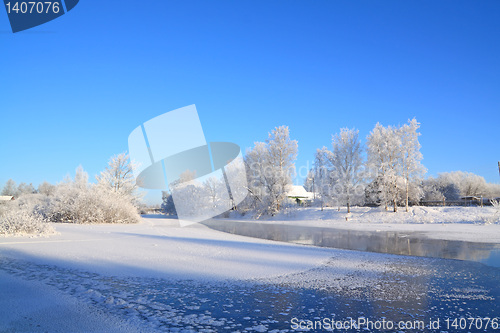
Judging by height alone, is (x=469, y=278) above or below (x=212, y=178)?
below

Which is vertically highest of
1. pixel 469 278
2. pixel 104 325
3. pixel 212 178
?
pixel 212 178

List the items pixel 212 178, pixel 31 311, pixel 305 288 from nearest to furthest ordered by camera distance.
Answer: pixel 31 311
pixel 305 288
pixel 212 178

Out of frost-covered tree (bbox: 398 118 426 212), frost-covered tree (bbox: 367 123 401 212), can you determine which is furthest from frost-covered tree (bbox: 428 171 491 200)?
frost-covered tree (bbox: 367 123 401 212)

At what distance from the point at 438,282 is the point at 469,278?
89 centimetres

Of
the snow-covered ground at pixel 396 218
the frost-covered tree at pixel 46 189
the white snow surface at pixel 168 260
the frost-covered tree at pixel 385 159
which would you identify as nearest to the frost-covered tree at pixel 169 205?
the frost-covered tree at pixel 46 189

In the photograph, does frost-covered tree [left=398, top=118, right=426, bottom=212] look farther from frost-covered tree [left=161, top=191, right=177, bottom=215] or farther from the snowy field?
frost-covered tree [left=161, top=191, right=177, bottom=215]

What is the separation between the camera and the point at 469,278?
18.5 feet

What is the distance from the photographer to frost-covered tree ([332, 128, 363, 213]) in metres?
32.6

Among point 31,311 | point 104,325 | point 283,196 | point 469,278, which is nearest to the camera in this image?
point 104,325

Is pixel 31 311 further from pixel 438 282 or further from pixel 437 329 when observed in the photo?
pixel 438 282

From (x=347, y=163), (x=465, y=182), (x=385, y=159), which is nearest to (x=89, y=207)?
(x=347, y=163)

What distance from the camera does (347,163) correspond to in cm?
3338

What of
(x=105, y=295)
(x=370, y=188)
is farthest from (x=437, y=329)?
(x=370, y=188)

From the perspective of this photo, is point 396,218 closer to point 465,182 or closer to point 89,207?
point 89,207
